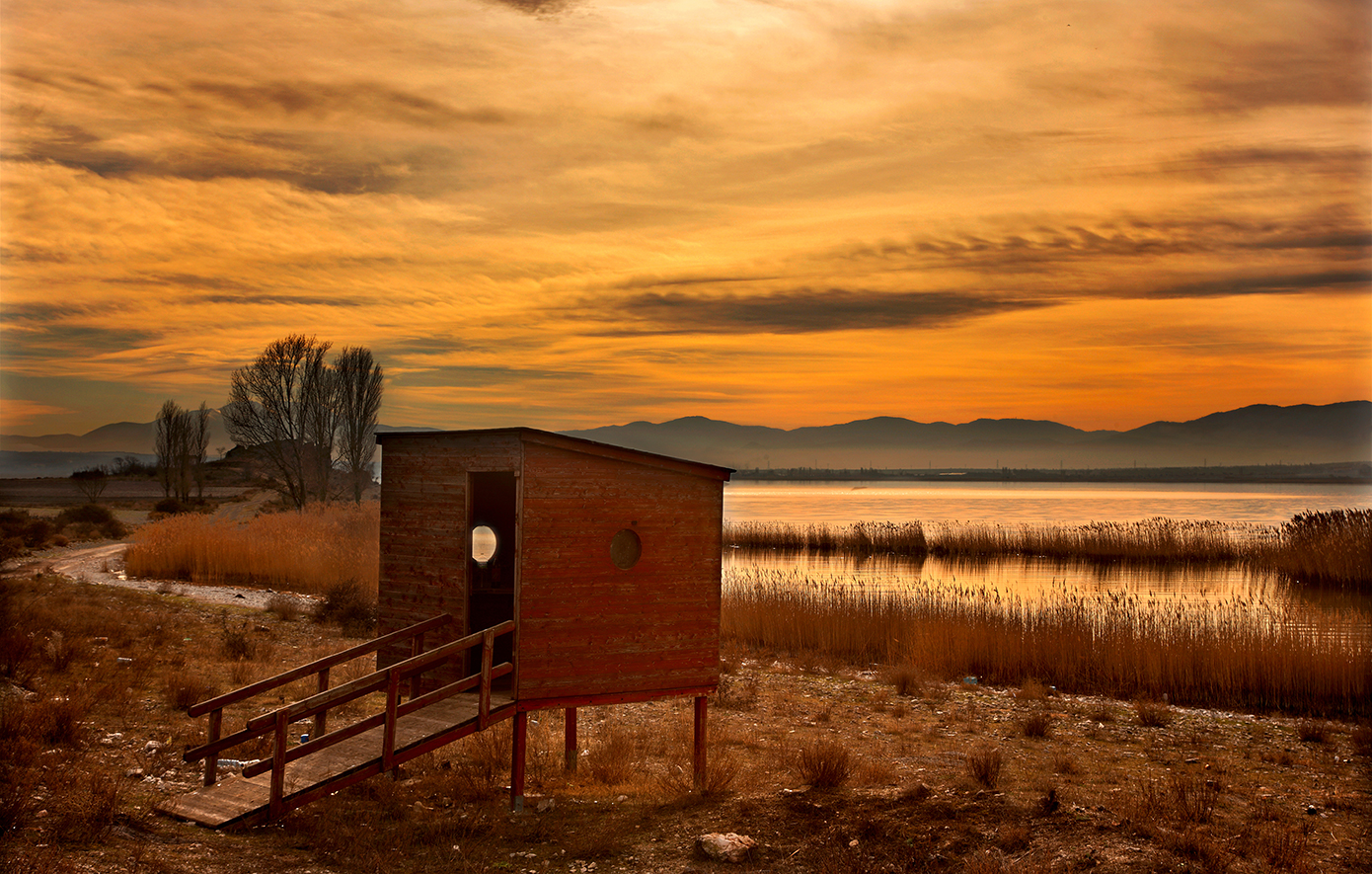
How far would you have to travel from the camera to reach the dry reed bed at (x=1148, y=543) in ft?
109

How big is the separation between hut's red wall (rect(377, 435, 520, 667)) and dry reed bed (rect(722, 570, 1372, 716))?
1147 cm

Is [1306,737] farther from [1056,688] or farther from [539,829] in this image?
[539,829]

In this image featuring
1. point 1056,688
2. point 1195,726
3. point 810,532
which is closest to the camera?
point 1195,726

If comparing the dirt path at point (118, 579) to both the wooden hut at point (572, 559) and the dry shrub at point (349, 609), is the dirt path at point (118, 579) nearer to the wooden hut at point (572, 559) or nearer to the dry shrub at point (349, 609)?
the dry shrub at point (349, 609)

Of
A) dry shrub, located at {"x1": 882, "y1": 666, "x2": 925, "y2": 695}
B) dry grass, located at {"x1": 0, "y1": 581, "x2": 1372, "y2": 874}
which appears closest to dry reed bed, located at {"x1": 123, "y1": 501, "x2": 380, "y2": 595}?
dry grass, located at {"x1": 0, "y1": 581, "x2": 1372, "y2": 874}

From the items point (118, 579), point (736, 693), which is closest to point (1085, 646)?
point (736, 693)

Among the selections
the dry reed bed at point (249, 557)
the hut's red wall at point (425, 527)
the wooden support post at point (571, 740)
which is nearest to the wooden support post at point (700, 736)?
the wooden support post at point (571, 740)

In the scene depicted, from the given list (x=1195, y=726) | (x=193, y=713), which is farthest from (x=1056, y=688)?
(x=193, y=713)

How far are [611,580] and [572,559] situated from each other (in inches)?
22.1

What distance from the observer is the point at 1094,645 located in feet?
64.2

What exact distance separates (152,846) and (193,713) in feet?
4.88

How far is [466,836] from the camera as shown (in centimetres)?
962

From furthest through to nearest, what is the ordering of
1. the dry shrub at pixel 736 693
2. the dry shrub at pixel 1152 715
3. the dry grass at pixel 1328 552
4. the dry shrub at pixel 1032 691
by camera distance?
the dry grass at pixel 1328 552 < the dry shrub at pixel 1032 691 < the dry shrub at pixel 736 693 < the dry shrub at pixel 1152 715

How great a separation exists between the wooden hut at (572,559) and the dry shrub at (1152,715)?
25.5ft
